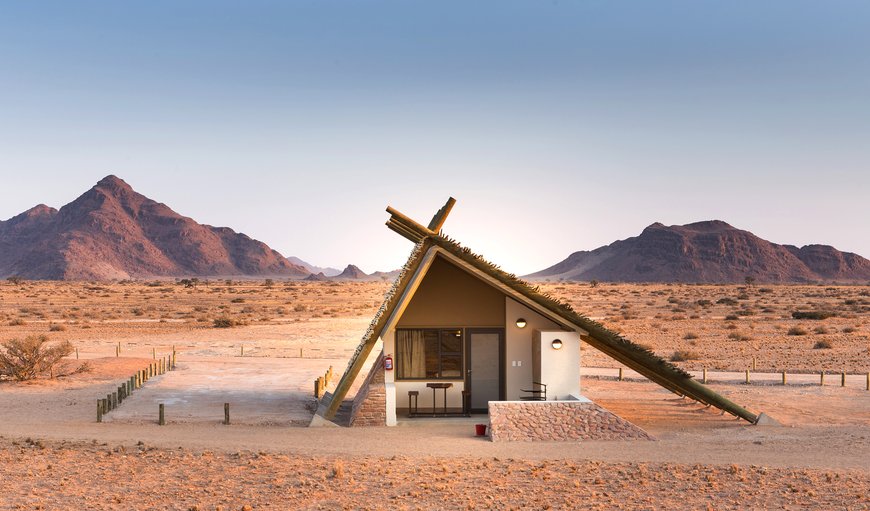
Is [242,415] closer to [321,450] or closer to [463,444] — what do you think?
[321,450]

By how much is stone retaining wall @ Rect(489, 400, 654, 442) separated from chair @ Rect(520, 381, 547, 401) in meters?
1.19

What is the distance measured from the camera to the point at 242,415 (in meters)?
19.6

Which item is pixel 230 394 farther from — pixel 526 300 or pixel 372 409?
pixel 526 300

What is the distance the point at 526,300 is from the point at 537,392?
97.2 inches

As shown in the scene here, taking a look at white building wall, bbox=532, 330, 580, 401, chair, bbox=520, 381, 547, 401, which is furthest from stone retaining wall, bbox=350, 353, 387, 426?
white building wall, bbox=532, 330, 580, 401

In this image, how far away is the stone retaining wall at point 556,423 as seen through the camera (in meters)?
16.7

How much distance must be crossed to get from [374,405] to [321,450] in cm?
284

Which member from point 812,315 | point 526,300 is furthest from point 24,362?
point 812,315

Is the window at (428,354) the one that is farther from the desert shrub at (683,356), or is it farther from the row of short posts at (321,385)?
the desert shrub at (683,356)

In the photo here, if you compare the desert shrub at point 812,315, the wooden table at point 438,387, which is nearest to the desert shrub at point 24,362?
the wooden table at point 438,387

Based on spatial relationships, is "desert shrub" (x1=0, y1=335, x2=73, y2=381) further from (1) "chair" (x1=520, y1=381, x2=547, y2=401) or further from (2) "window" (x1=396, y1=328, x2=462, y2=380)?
(1) "chair" (x1=520, y1=381, x2=547, y2=401)

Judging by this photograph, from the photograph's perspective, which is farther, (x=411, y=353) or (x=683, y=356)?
(x=683, y=356)

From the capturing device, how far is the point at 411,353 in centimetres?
1927

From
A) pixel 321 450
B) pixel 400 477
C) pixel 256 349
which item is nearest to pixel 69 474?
pixel 321 450
